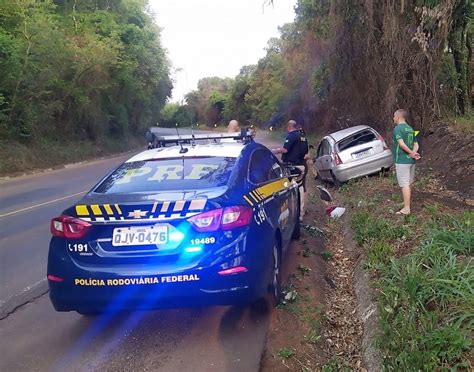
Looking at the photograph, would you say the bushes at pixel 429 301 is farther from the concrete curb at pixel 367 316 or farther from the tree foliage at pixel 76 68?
the tree foliage at pixel 76 68

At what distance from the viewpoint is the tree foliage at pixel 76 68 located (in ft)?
70.1

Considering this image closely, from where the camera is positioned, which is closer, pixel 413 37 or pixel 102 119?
pixel 413 37

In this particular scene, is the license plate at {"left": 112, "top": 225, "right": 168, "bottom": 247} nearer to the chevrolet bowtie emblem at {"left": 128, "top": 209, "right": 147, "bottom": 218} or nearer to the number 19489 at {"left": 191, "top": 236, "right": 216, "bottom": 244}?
the chevrolet bowtie emblem at {"left": 128, "top": 209, "right": 147, "bottom": 218}

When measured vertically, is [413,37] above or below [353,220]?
above

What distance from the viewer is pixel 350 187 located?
11.3m

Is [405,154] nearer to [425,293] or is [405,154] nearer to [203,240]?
[425,293]

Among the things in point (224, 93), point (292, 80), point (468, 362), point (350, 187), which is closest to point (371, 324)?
point (468, 362)

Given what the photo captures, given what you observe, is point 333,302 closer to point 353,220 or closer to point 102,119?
point 353,220

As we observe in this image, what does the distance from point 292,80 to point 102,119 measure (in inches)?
603

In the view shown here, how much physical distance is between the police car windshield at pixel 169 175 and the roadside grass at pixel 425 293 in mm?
1746

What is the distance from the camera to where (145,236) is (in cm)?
391

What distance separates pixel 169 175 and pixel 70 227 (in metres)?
1.06

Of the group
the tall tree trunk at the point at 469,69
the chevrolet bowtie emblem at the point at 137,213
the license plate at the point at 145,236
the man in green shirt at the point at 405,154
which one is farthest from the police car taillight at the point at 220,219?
the tall tree trunk at the point at 469,69

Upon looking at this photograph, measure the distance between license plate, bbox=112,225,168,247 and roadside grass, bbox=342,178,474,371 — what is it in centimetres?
182
